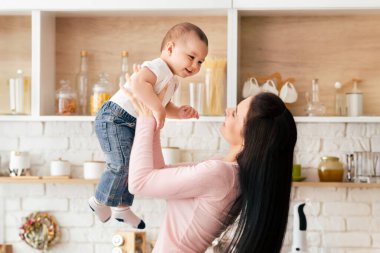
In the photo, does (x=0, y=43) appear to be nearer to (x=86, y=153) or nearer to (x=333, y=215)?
(x=86, y=153)

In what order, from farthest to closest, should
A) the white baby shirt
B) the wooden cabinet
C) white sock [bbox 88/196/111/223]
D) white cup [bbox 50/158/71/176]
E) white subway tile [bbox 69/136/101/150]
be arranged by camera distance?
white subway tile [bbox 69/136/101/150] < white cup [bbox 50/158/71/176] < the wooden cabinet < white sock [bbox 88/196/111/223] < the white baby shirt

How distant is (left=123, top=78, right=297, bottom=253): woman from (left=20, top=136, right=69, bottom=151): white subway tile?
198 cm

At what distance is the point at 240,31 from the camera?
4.24m

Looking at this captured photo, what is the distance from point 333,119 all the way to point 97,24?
1.35m

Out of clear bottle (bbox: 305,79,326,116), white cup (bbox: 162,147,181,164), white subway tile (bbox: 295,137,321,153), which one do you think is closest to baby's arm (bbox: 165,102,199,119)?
white cup (bbox: 162,147,181,164)

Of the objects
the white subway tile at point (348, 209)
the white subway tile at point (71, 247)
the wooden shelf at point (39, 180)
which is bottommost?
the white subway tile at point (71, 247)

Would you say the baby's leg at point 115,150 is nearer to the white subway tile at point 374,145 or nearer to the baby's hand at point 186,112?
the baby's hand at point 186,112

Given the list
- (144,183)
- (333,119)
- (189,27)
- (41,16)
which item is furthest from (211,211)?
(41,16)

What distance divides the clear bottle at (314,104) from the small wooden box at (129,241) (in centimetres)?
106

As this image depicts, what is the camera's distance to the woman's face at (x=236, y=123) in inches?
97.3

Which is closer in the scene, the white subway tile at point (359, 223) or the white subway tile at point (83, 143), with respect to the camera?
the white subway tile at point (359, 223)

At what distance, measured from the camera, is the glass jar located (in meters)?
4.11

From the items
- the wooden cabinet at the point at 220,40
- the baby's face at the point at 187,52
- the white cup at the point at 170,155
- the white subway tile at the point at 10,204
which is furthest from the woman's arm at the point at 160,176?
the white subway tile at the point at 10,204

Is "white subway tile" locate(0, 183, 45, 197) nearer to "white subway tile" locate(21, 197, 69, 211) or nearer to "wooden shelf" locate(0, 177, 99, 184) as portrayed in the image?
"white subway tile" locate(21, 197, 69, 211)
